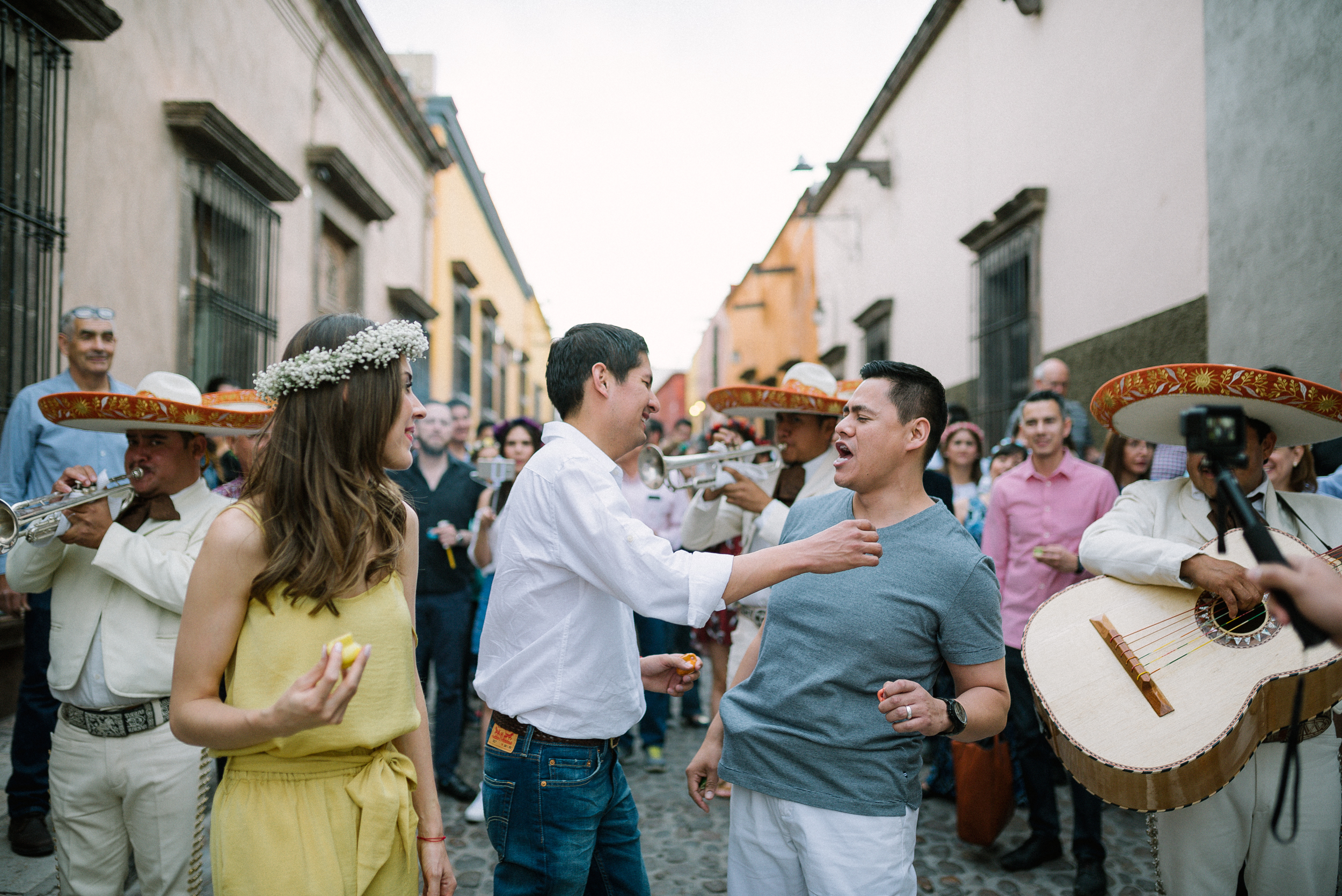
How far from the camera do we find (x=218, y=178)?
7.54m

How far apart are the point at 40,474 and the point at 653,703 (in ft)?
12.0

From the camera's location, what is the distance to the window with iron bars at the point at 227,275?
7.21 m

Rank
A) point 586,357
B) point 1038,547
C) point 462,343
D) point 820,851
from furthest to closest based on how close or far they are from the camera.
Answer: point 462,343 < point 1038,547 < point 586,357 < point 820,851

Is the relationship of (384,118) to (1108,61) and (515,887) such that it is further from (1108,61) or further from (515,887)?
(515,887)

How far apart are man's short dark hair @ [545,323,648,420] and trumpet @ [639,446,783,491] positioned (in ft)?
5.68

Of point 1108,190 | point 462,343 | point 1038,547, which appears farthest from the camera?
point 462,343

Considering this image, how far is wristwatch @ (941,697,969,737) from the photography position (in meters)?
2.00

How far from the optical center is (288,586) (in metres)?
1.76

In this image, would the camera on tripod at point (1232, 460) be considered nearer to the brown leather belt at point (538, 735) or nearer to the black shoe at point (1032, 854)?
the brown leather belt at point (538, 735)

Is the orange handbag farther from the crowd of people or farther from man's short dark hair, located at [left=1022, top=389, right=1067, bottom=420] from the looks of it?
man's short dark hair, located at [left=1022, top=389, right=1067, bottom=420]

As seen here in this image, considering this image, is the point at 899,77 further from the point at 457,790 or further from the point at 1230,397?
the point at 457,790

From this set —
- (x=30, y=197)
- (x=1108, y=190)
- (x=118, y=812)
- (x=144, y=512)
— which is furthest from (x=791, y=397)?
(x=30, y=197)

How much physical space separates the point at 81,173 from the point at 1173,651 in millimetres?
6911

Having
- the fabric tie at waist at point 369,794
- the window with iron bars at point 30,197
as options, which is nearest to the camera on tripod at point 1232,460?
the fabric tie at waist at point 369,794
